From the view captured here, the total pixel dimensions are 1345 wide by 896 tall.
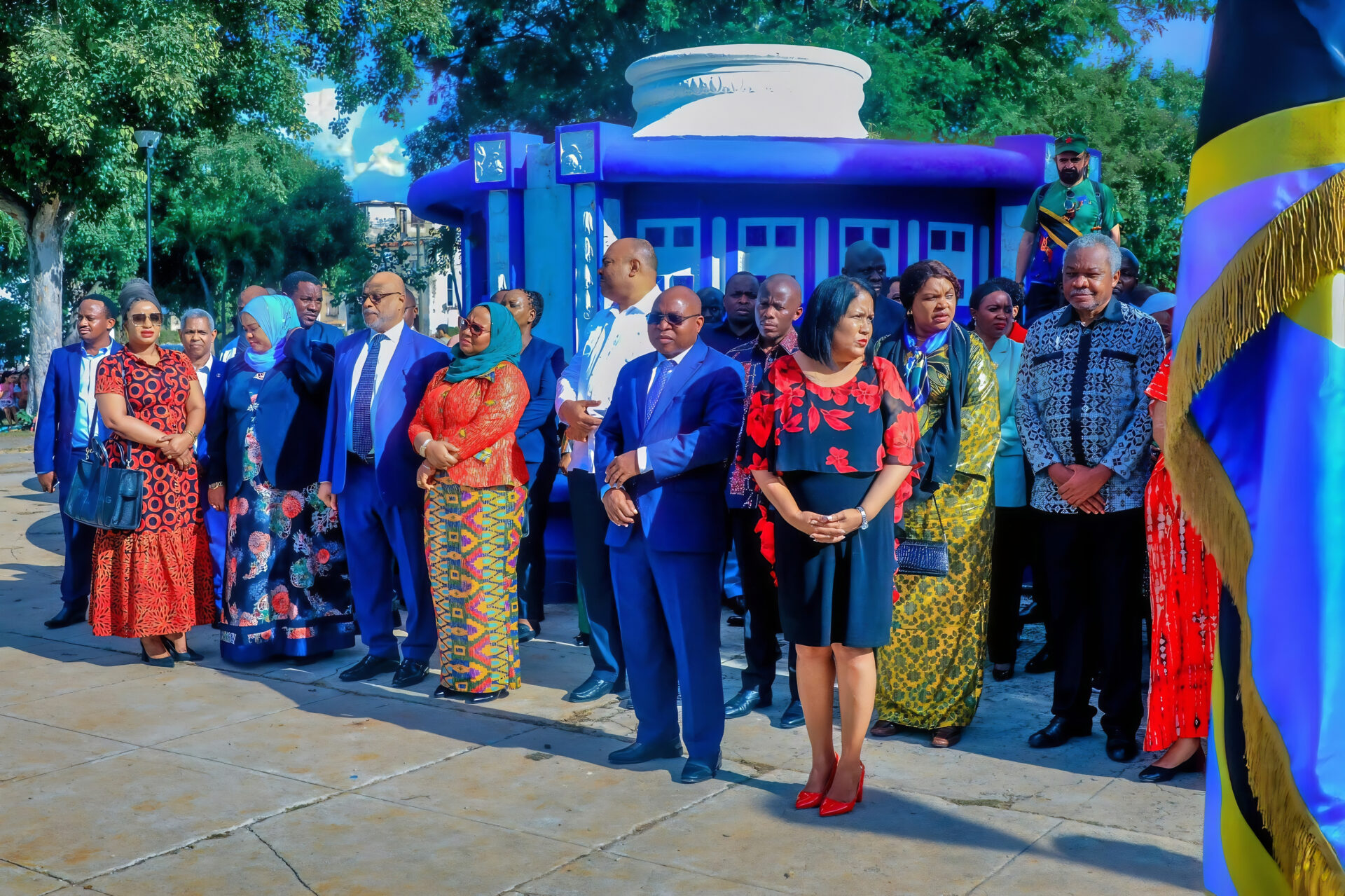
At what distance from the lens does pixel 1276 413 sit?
2600mm

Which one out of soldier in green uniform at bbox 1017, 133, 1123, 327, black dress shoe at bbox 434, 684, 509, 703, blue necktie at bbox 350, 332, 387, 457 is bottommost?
black dress shoe at bbox 434, 684, 509, 703

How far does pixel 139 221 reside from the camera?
29172 mm

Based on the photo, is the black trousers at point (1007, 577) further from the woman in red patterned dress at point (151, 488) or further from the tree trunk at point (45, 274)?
the tree trunk at point (45, 274)

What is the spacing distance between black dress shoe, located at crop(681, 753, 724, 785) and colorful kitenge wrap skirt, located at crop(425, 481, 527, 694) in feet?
4.24

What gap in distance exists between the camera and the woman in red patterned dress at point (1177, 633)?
434 cm

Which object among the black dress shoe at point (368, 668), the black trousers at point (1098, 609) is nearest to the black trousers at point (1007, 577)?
the black trousers at point (1098, 609)

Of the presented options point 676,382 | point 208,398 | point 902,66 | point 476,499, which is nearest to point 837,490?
point 676,382

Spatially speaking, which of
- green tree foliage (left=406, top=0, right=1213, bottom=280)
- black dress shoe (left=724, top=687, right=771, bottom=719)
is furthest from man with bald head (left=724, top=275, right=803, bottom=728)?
green tree foliage (left=406, top=0, right=1213, bottom=280)

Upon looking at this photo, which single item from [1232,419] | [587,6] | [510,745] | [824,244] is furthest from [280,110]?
[1232,419]

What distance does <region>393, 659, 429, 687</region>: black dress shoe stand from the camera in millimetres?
5773

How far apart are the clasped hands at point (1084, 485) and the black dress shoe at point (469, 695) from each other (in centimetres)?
253

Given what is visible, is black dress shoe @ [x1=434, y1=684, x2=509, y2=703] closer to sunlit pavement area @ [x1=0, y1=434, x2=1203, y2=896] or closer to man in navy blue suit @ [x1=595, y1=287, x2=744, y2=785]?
sunlit pavement area @ [x1=0, y1=434, x2=1203, y2=896]

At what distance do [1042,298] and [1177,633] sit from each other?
11.5 ft

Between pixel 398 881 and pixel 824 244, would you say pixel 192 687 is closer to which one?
pixel 398 881
